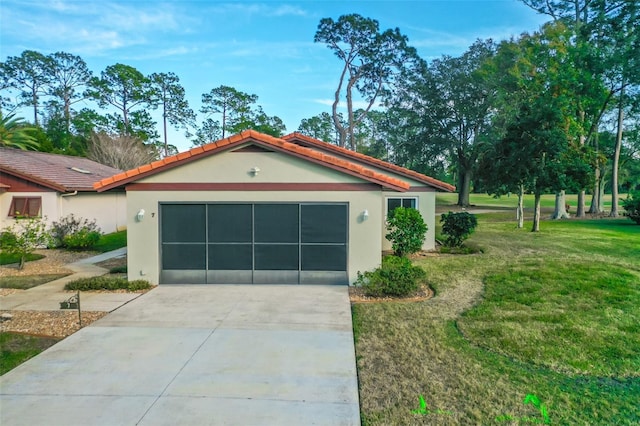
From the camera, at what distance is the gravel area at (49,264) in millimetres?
11875

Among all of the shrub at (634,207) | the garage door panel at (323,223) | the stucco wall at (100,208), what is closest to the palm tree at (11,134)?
the stucco wall at (100,208)

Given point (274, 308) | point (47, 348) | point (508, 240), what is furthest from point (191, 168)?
point (508, 240)

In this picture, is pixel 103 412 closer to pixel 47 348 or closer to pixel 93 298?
pixel 47 348

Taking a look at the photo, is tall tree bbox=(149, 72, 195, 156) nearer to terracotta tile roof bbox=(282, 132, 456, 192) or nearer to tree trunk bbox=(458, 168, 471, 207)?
tree trunk bbox=(458, 168, 471, 207)

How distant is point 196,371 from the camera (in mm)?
5328

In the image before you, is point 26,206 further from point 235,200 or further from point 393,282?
point 393,282

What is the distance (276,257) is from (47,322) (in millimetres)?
5075

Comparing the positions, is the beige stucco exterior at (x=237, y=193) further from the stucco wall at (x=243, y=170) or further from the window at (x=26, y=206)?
the window at (x=26, y=206)

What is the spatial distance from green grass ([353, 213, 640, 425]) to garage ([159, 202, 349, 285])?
2.23 metres

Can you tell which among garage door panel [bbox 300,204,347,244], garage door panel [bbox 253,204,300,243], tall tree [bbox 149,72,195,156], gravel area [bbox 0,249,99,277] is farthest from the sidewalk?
tall tree [bbox 149,72,195,156]

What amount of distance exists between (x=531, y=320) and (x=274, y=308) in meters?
5.22

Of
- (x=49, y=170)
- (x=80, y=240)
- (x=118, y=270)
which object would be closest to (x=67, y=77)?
(x=49, y=170)

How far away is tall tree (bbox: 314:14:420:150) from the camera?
3534cm

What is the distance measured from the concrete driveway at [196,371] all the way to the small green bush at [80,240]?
940 centimetres
